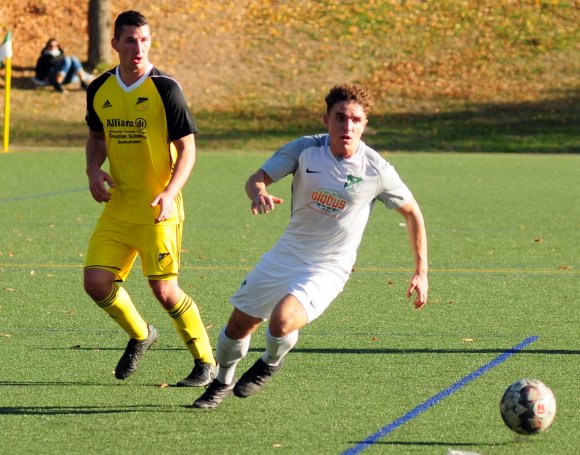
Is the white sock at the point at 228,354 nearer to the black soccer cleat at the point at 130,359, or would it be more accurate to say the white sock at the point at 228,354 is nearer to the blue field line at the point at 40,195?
the black soccer cleat at the point at 130,359

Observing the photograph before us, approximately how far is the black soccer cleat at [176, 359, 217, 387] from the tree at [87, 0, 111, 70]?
997 inches

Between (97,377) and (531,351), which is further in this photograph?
(531,351)

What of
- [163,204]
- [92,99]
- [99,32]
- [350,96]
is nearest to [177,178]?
[163,204]

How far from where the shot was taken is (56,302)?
946cm

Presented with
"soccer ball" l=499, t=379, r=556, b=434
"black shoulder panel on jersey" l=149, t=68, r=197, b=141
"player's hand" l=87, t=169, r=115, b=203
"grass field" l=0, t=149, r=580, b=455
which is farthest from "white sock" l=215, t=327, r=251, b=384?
"soccer ball" l=499, t=379, r=556, b=434

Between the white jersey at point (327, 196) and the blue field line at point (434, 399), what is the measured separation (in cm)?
82

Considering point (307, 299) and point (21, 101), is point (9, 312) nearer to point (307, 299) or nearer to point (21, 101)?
point (307, 299)

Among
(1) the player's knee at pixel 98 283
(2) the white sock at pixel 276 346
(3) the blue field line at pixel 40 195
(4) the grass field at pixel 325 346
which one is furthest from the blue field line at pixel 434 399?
(3) the blue field line at pixel 40 195

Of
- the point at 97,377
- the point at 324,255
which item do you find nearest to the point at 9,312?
the point at 97,377

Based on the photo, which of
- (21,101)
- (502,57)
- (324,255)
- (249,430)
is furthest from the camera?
(502,57)

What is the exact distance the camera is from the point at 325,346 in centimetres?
794

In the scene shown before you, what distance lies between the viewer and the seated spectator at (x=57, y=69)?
3017 cm

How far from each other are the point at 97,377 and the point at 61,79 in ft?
79.0

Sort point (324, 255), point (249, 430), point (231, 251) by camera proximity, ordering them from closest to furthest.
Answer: point (249, 430)
point (324, 255)
point (231, 251)
